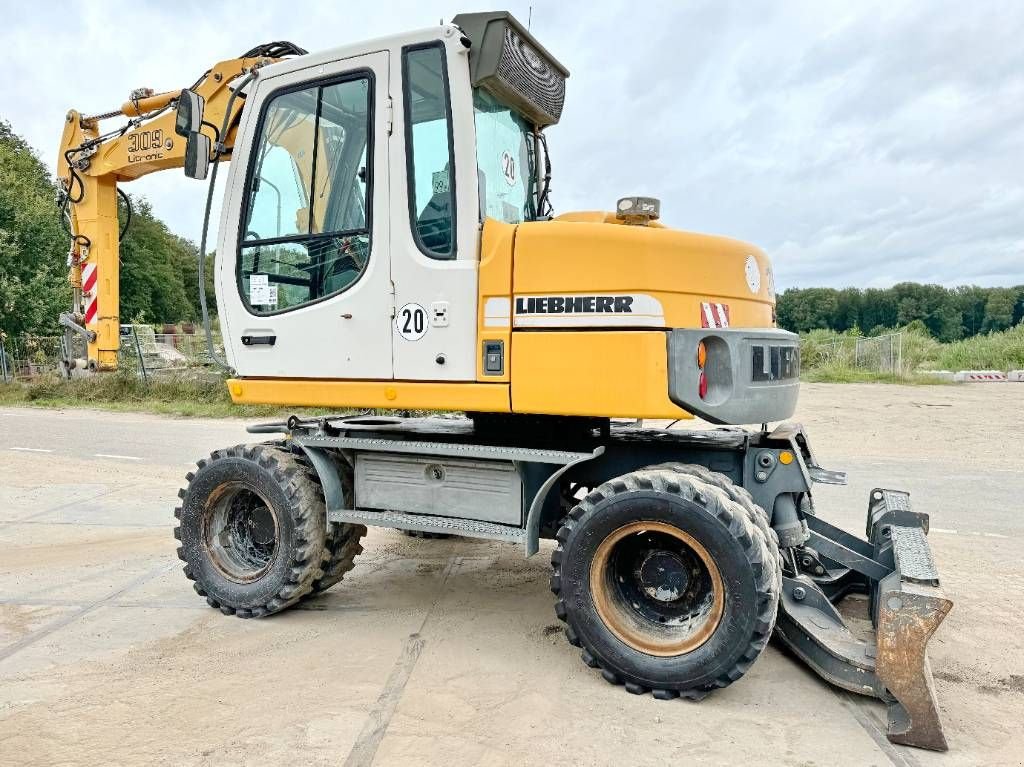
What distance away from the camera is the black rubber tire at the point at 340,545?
461 centimetres

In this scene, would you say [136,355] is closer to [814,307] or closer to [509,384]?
[509,384]

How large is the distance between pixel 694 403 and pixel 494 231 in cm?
131

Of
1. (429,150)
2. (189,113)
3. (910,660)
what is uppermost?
(189,113)

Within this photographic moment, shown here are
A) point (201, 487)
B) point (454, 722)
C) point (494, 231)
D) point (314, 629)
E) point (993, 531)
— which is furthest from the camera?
point (993, 531)

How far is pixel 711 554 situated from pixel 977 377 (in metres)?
20.6

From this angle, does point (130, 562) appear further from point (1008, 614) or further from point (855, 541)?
point (1008, 614)

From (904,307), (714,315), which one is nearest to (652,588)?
(714,315)

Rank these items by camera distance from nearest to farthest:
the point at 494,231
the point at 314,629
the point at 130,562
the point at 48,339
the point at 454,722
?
the point at 454,722 → the point at 494,231 → the point at 314,629 → the point at 130,562 → the point at 48,339

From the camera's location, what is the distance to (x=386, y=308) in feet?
13.6

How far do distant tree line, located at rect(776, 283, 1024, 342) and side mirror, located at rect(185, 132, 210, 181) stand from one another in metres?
30.8

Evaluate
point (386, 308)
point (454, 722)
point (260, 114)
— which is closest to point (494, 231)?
point (386, 308)

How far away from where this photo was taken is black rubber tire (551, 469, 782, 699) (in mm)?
3377

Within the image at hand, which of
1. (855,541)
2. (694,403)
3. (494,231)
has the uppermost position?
(494,231)

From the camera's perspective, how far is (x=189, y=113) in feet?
14.7
